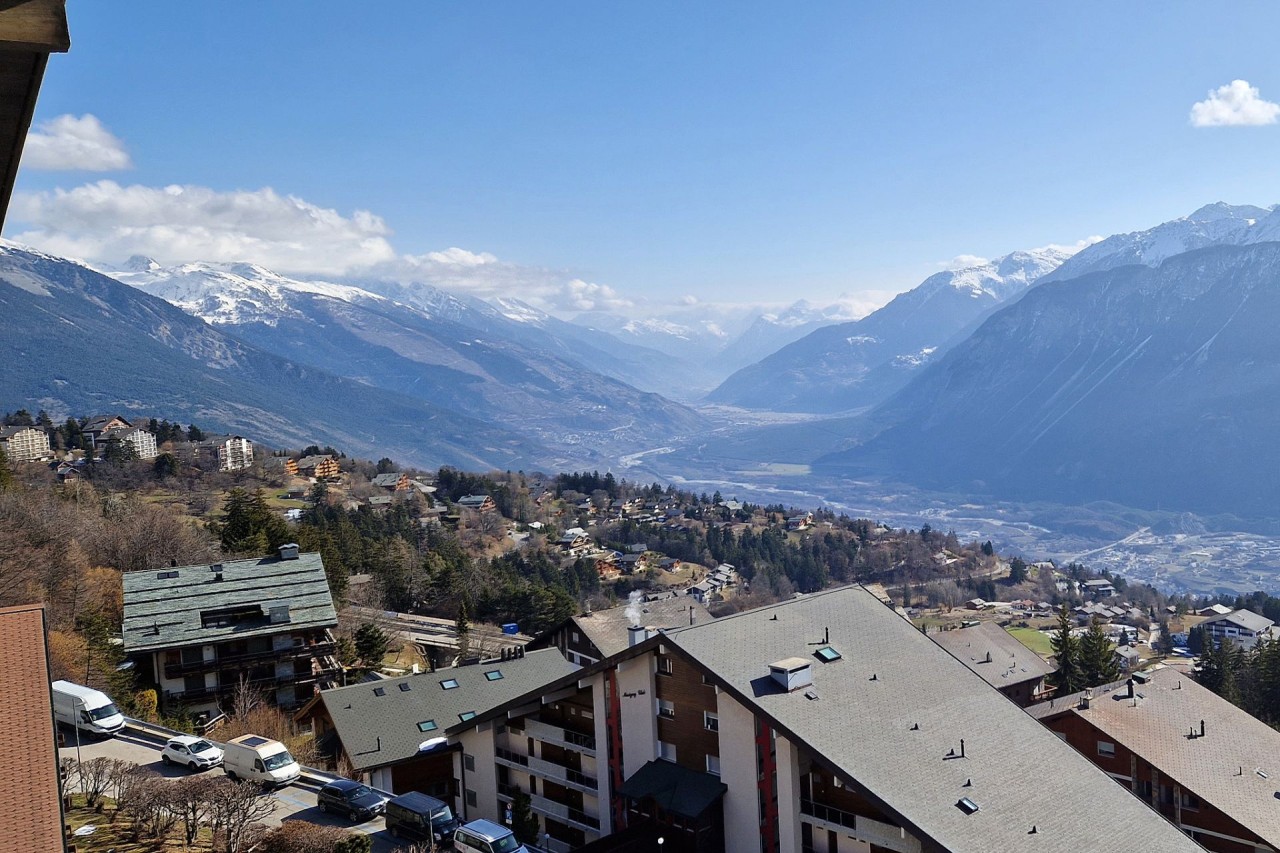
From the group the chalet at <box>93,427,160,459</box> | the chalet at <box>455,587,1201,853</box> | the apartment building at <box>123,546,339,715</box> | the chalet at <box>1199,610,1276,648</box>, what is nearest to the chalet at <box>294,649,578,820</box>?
the chalet at <box>455,587,1201,853</box>

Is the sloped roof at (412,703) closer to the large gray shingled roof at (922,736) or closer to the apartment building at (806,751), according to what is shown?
the apartment building at (806,751)

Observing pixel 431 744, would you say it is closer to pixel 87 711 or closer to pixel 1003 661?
pixel 87 711

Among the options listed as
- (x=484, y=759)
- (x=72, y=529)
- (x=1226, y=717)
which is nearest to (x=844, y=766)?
(x=484, y=759)

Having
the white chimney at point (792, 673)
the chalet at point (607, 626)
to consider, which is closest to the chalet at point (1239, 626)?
the chalet at point (607, 626)

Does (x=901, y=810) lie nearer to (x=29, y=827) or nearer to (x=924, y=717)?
(x=924, y=717)

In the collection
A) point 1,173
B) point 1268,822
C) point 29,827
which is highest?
point 1,173

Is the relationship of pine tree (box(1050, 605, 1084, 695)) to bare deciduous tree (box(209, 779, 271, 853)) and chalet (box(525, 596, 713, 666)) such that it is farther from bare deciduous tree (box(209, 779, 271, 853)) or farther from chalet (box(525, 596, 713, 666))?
bare deciduous tree (box(209, 779, 271, 853))

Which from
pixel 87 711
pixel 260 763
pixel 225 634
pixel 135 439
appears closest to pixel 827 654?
pixel 260 763
